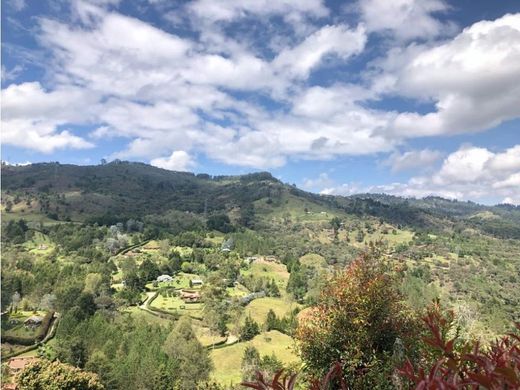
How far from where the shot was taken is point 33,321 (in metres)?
84.1

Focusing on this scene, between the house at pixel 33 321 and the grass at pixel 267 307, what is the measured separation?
41485 millimetres

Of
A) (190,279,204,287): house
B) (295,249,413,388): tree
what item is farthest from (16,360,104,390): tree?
(190,279,204,287): house

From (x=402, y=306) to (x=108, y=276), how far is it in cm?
11409

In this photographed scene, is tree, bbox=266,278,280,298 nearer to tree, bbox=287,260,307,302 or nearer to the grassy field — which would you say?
tree, bbox=287,260,307,302

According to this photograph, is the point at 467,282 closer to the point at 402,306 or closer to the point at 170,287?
the point at 170,287

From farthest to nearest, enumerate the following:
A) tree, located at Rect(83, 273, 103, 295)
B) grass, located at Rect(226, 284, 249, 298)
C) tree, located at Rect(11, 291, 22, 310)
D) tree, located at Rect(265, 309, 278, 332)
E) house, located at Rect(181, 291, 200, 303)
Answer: grass, located at Rect(226, 284, 249, 298) → house, located at Rect(181, 291, 200, 303) → tree, located at Rect(83, 273, 103, 295) → tree, located at Rect(11, 291, 22, 310) → tree, located at Rect(265, 309, 278, 332)

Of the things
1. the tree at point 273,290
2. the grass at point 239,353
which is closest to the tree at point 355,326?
the grass at point 239,353

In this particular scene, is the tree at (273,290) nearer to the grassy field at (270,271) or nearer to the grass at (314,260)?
the grassy field at (270,271)

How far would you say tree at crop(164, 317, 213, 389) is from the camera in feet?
182

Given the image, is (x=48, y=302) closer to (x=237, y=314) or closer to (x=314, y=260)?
(x=237, y=314)

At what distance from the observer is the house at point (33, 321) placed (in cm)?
8244

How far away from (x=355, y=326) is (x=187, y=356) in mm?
50009

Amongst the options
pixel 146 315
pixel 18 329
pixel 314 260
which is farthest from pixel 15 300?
pixel 314 260

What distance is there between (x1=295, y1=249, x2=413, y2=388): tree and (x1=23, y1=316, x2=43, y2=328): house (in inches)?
3234
